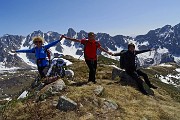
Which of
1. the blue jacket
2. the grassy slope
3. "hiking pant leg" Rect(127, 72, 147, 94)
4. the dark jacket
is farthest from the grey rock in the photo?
the dark jacket

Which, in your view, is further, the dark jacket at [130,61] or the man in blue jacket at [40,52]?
the dark jacket at [130,61]

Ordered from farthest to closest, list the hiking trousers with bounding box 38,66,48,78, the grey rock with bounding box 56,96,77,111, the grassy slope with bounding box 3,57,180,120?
the hiking trousers with bounding box 38,66,48,78 < the grey rock with bounding box 56,96,77,111 < the grassy slope with bounding box 3,57,180,120

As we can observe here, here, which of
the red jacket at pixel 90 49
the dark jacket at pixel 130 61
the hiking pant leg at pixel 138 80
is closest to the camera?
the hiking pant leg at pixel 138 80

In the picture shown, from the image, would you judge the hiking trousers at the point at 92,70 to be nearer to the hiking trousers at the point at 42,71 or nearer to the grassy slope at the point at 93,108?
the grassy slope at the point at 93,108

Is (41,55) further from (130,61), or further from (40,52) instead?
(130,61)

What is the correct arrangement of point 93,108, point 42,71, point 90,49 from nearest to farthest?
point 93,108 < point 90,49 < point 42,71

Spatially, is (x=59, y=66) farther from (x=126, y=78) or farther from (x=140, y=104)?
(x=140, y=104)

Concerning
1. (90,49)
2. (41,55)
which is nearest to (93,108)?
(90,49)

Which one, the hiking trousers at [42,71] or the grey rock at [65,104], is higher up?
the hiking trousers at [42,71]

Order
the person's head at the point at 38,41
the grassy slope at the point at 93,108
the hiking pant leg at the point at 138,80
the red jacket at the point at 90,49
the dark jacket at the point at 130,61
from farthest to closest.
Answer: the dark jacket at the point at 130,61 → the person's head at the point at 38,41 → the red jacket at the point at 90,49 → the hiking pant leg at the point at 138,80 → the grassy slope at the point at 93,108

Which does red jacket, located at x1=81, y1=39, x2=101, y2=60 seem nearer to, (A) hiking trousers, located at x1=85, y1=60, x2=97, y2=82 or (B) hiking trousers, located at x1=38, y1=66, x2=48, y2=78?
(A) hiking trousers, located at x1=85, y1=60, x2=97, y2=82

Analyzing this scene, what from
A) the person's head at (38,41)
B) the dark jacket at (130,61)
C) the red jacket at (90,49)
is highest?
the person's head at (38,41)

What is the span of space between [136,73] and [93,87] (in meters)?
5.04

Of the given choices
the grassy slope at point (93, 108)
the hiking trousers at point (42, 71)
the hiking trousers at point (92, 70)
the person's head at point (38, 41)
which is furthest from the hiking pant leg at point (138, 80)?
the person's head at point (38, 41)
